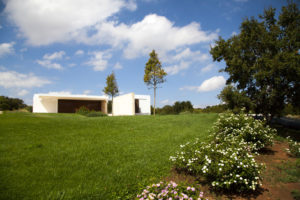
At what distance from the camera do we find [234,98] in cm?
1173

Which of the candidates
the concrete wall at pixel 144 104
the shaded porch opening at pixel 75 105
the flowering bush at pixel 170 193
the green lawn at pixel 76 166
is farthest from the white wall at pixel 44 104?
the flowering bush at pixel 170 193

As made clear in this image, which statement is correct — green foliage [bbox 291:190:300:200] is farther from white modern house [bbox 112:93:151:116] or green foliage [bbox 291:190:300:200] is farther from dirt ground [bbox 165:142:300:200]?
white modern house [bbox 112:93:151:116]

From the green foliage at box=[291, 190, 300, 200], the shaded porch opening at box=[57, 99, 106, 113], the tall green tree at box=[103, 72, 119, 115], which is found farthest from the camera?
the shaded porch opening at box=[57, 99, 106, 113]

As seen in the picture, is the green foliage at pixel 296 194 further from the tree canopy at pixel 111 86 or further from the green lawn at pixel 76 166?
the tree canopy at pixel 111 86

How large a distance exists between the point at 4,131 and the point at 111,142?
4.84 meters

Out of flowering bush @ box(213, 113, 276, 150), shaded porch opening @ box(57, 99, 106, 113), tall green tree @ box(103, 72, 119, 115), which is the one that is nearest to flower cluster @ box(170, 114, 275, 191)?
flowering bush @ box(213, 113, 276, 150)

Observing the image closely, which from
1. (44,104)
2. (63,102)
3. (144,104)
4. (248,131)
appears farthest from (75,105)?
(248,131)

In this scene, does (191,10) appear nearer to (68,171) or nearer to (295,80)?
(295,80)

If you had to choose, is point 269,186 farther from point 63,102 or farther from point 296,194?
point 63,102

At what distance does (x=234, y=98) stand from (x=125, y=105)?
2214cm

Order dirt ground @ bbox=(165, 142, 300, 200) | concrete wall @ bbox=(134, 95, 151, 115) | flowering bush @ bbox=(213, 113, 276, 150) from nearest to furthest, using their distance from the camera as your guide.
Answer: dirt ground @ bbox=(165, 142, 300, 200)
flowering bush @ bbox=(213, 113, 276, 150)
concrete wall @ bbox=(134, 95, 151, 115)

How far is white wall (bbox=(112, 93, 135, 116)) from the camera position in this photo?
2964cm

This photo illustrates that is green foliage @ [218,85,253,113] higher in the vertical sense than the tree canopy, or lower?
lower

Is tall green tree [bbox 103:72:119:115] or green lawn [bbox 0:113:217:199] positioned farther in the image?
tall green tree [bbox 103:72:119:115]
